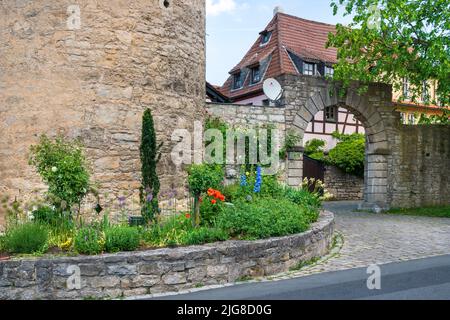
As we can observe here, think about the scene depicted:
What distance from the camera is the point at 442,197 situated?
1698 centimetres

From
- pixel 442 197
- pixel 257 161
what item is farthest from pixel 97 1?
pixel 442 197

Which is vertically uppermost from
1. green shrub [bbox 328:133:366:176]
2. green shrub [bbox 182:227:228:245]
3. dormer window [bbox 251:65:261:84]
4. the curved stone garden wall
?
dormer window [bbox 251:65:261:84]

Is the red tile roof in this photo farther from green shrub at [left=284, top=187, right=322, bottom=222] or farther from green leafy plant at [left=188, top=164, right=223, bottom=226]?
green leafy plant at [left=188, top=164, right=223, bottom=226]

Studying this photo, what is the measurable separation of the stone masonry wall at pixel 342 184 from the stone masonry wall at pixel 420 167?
19.9 ft

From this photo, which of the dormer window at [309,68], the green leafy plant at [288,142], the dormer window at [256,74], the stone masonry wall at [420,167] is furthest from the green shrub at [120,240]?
the dormer window at [256,74]

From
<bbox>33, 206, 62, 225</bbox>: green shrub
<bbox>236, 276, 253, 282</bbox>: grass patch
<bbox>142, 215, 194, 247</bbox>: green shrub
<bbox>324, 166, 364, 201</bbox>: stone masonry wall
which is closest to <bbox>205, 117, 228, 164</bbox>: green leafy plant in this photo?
<bbox>142, 215, 194, 247</bbox>: green shrub

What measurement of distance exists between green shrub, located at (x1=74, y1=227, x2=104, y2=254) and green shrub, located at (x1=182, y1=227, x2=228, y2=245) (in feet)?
3.62

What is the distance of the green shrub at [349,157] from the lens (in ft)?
73.9

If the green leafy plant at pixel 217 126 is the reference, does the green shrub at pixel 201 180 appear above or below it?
below

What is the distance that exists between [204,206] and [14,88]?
4406mm

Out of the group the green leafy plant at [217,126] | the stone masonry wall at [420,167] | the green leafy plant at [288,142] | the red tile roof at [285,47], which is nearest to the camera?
the green leafy plant at [217,126]

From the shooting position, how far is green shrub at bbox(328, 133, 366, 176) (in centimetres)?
2252

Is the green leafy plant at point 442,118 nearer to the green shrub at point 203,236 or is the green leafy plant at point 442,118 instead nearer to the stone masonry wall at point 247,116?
the stone masonry wall at point 247,116

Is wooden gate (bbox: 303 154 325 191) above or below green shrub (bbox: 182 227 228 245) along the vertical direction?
above
